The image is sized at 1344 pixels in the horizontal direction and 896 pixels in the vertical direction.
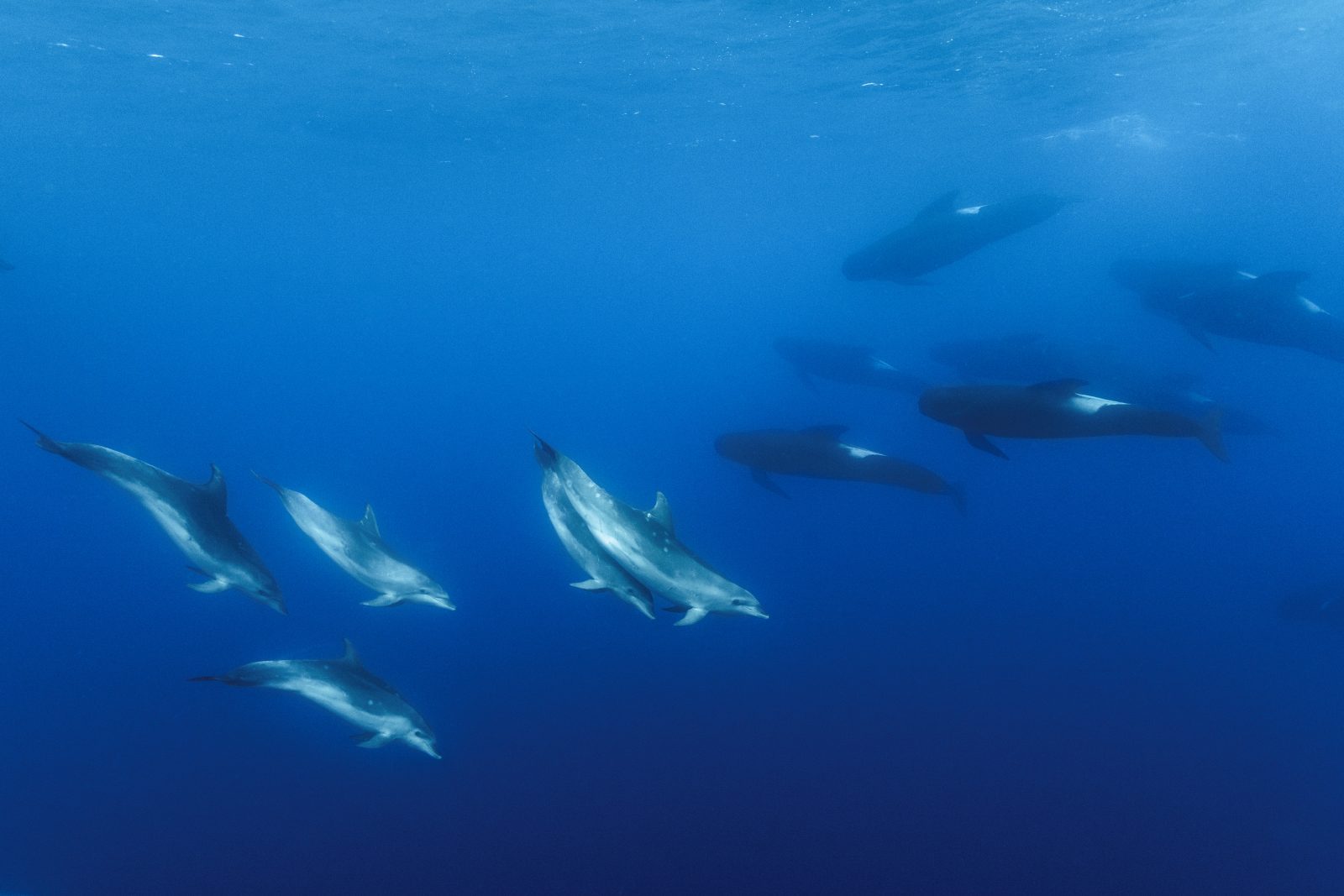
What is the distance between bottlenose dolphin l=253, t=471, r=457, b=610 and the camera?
18.8 feet

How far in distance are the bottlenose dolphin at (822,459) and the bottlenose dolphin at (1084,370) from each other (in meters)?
7.14

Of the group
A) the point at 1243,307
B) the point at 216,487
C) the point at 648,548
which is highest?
the point at 216,487

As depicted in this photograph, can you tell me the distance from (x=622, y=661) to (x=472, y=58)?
2243 centimetres

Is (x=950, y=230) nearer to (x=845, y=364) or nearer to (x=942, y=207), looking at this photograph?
(x=942, y=207)

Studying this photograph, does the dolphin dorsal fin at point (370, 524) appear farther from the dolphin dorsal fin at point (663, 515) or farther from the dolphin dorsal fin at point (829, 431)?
the dolphin dorsal fin at point (829, 431)

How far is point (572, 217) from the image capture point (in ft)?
281

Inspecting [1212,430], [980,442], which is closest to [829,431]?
[980,442]

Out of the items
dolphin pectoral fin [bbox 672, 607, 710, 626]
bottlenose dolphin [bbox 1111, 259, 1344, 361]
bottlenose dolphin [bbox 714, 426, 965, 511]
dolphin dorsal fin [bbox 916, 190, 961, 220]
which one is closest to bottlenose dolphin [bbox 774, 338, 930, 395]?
dolphin dorsal fin [bbox 916, 190, 961, 220]

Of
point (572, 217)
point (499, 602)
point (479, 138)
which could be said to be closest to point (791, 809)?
point (499, 602)

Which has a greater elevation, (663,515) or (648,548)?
(663,515)

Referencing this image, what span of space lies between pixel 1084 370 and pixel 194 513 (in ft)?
55.3

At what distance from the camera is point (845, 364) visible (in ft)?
62.4

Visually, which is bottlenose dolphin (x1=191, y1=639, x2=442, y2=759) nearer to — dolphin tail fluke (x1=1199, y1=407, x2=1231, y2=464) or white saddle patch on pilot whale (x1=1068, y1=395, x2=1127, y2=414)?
white saddle patch on pilot whale (x1=1068, y1=395, x2=1127, y2=414)

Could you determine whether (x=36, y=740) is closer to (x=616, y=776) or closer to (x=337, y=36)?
(x=616, y=776)
